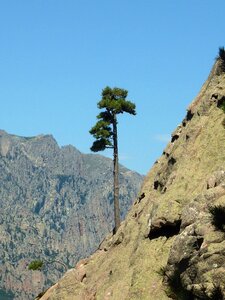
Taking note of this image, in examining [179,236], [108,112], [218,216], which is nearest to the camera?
[218,216]

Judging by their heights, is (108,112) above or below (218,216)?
above

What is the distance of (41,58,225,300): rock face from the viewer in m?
17.1

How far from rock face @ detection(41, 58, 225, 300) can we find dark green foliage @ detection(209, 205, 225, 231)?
0.17m

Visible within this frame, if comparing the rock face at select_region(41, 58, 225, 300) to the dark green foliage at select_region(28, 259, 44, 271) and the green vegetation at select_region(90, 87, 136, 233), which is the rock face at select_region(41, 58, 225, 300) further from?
the dark green foliage at select_region(28, 259, 44, 271)

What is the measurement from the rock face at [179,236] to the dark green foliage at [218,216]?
17 centimetres

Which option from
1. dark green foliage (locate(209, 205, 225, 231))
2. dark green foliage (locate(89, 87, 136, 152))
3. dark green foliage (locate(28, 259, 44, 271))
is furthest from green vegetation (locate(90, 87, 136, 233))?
dark green foliage (locate(209, 205, 225, 231))

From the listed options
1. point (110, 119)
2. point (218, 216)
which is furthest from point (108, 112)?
point (218, 216)

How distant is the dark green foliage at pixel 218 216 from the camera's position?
1744 centimetres

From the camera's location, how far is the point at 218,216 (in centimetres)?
1761

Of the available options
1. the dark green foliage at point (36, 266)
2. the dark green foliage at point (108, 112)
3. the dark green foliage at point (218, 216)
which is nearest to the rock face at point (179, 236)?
the dark green foliage at point (218, 216)

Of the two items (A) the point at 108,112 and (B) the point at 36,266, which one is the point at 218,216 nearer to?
(A) the point at 108,112

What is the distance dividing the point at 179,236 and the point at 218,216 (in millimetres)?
2201

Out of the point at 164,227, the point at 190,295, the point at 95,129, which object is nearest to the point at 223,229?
the point at 190,295

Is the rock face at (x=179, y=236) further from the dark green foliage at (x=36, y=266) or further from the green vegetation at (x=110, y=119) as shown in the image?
the dark green foliage at (x=36, y=266)
